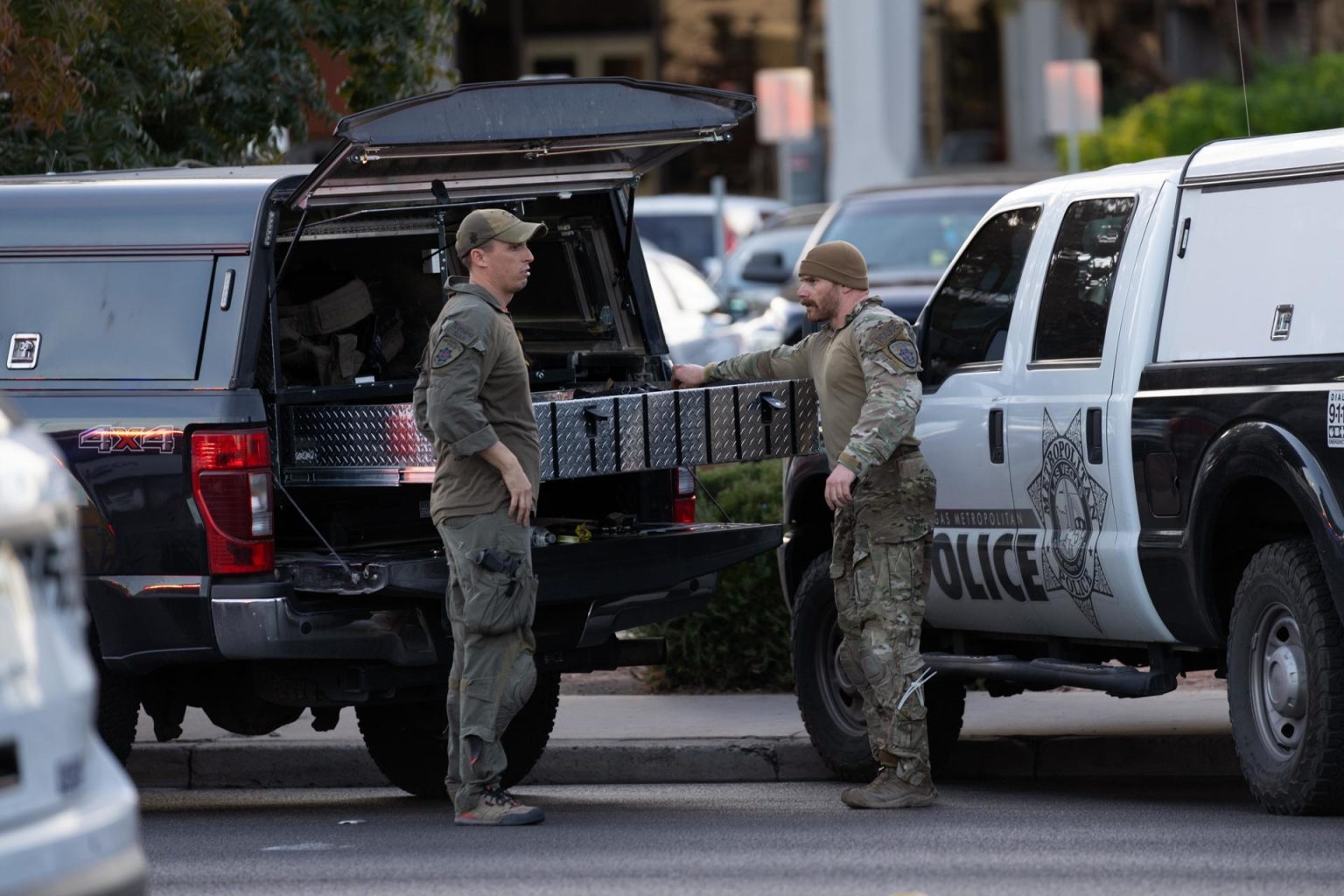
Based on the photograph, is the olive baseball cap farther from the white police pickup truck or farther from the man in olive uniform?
the white police pickup truck

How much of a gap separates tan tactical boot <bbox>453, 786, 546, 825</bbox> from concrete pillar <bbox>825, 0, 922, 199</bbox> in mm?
24675

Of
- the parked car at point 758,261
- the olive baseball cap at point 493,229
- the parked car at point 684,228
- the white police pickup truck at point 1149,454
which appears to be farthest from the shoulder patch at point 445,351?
the parked car at point 684,228

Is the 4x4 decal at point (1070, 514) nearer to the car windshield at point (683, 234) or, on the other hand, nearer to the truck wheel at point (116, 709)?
the truck wheel at point (116, 709)

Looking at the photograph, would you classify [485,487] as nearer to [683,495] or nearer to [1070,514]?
[683,495]

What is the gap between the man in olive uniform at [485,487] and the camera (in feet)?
24.1

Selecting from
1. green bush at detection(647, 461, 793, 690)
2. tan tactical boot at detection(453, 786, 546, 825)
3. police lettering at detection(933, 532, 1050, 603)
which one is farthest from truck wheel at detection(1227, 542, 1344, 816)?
green bush at detection(647, 461, 793, 690)

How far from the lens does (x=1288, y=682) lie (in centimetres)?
715

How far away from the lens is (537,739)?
8648 mm

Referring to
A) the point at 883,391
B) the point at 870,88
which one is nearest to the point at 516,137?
the point at 883,391

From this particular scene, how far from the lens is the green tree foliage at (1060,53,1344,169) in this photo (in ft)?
84.9

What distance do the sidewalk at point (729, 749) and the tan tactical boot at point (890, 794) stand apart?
1051mm

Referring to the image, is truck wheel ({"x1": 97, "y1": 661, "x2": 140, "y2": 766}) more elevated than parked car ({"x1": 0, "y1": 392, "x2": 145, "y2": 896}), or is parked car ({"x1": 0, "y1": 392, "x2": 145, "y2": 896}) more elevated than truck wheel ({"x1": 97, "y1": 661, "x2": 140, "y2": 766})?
parked car ({"x1": 0, "y1": 392, "x2": 145, "y2": 896})

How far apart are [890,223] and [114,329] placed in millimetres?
10370

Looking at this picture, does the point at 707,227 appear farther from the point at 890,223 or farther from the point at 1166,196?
the point at 1166,196
